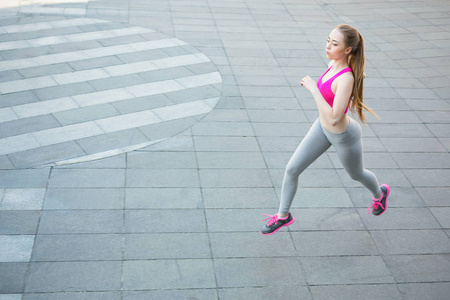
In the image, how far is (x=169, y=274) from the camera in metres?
4.36

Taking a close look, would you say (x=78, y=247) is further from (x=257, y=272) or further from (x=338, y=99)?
(x=338, y=99)

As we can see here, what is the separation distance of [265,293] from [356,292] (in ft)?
2.49

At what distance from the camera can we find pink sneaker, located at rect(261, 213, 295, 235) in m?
4.88

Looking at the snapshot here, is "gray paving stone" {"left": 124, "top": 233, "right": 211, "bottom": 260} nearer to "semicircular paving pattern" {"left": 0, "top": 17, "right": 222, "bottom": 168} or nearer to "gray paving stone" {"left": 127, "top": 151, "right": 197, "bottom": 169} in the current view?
"gray paving stone" {"left": 127, "top": 151, "right": 197, "bottom": 169}

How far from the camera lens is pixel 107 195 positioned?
5.37 m

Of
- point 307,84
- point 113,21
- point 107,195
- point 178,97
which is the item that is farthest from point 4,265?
point 113,21

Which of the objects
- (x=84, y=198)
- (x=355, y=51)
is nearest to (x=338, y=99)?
(x=355, y=51)

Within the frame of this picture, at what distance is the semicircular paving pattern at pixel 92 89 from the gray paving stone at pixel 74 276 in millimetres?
1843

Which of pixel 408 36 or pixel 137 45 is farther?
pixel 408 36

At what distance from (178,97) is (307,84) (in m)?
3.74

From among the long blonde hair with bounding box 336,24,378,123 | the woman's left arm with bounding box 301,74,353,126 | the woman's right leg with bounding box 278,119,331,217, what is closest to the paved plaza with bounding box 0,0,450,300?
the woman's right leg with bounding box 278,119,331,217

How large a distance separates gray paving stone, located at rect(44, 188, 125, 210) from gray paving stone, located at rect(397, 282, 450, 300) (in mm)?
2737

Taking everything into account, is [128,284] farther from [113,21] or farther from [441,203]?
[113,21]

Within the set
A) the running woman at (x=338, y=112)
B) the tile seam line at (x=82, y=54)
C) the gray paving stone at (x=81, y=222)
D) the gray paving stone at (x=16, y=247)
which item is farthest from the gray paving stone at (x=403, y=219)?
the tile seam line at (x=82, y=54)
